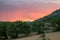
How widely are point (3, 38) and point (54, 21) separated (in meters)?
1.00

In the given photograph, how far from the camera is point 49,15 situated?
12.1ft

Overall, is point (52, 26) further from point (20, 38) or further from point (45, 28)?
point (20, 38)

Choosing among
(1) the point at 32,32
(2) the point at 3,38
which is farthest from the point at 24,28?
(2) the point at 3,38

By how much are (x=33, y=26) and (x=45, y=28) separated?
225 mm

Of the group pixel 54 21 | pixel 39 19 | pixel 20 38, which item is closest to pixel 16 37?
pixel 20 38

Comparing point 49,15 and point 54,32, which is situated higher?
point 49,15

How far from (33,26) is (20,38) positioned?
33 cm

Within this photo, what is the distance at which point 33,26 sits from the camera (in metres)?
3.63

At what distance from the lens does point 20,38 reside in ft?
11.9

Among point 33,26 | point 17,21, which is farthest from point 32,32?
point 17,21

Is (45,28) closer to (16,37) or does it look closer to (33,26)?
(33,26)

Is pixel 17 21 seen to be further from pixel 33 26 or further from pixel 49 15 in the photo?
pixel 49 15

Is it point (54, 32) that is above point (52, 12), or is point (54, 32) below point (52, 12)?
below

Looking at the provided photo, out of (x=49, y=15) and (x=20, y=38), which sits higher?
(x=49, y=15)
